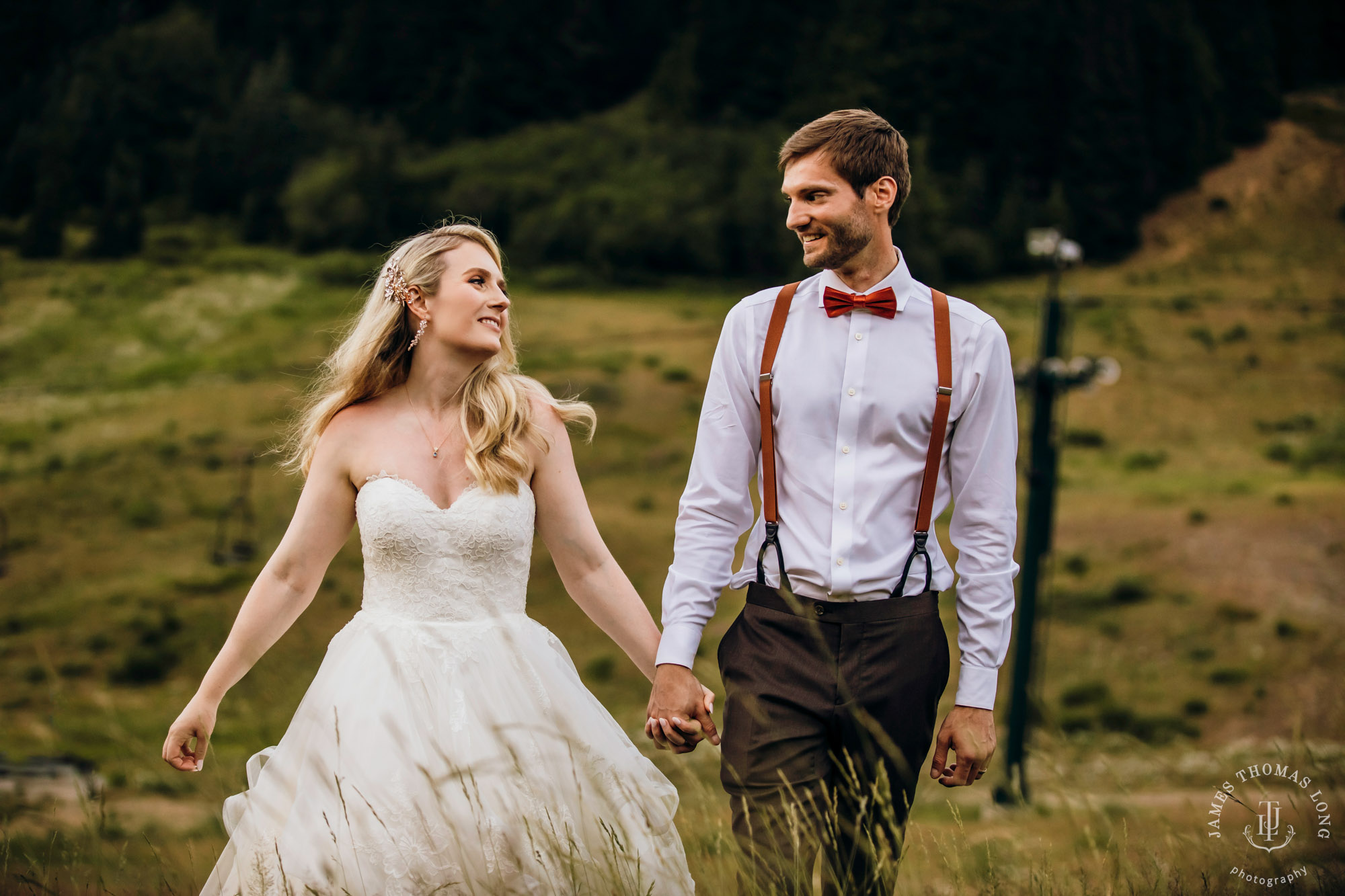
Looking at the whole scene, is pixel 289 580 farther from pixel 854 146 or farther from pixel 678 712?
pixel 854 146

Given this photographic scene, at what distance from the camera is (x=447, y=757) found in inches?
115

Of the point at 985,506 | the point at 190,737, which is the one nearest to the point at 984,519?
the point at 985,506

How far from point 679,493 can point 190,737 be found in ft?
196

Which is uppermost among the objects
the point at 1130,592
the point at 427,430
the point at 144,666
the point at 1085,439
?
the point at 427,430

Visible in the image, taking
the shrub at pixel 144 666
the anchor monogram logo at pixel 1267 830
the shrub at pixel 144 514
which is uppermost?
the anchor monogram logo at pixel 1267 830

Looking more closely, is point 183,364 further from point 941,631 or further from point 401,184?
point 941,631

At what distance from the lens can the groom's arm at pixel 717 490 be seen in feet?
10.3

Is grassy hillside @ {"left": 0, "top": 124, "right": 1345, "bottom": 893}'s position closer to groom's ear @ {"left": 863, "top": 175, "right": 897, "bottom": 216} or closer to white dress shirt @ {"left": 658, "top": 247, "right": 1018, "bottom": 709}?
white dress shirt @ {"left": 658, "top": 247, "right": 1018, "bottom": 709}

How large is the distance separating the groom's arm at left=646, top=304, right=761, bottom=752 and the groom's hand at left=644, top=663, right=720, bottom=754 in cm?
7

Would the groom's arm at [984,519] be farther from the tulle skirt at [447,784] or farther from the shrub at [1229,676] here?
the shrub at [1229,676]

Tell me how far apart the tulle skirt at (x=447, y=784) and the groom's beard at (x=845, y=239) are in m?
1.23

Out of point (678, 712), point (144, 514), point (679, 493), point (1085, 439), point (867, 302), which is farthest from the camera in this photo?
point (1085, 439)

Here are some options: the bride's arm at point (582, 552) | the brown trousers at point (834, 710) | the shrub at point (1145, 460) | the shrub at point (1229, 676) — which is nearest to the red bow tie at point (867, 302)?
the brown trousers at point (834, 710)

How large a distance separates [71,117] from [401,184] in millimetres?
21253
